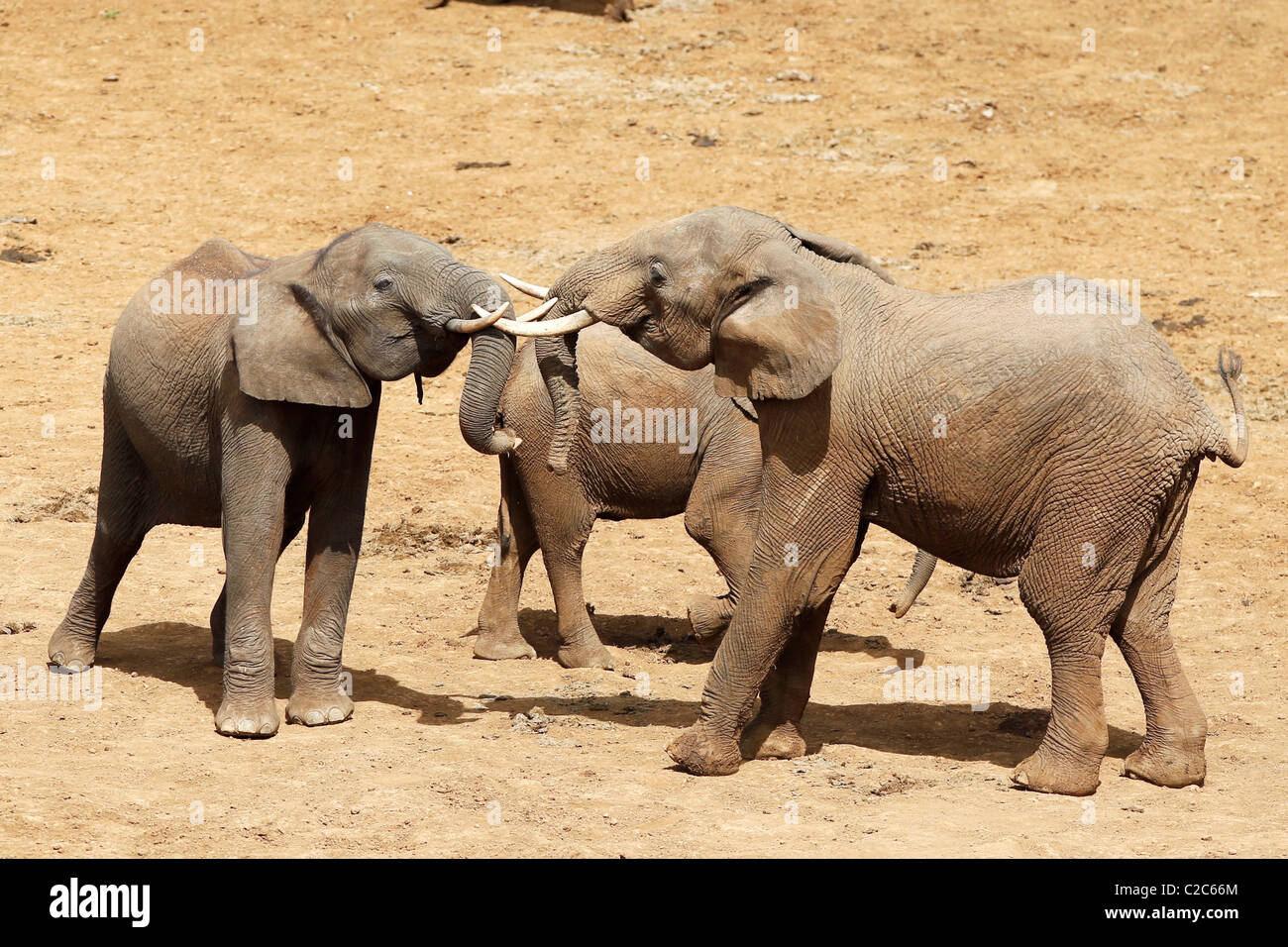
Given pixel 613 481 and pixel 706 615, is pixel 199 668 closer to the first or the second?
pixel 613 481

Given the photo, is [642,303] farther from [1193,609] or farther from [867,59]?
[867,59]

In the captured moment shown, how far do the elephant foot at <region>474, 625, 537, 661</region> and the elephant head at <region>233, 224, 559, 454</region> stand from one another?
7.92ft

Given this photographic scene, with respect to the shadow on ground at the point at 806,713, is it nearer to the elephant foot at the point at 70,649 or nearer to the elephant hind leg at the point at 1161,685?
the elephant foot at the point at 70,649

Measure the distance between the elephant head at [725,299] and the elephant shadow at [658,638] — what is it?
3.16m

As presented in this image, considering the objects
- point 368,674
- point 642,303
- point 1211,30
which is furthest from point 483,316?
point 1211,30

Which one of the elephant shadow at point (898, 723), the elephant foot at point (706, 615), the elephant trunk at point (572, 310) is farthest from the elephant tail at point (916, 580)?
the elephant trunk at point (572, 310)

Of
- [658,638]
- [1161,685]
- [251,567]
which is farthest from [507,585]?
[1161,685]

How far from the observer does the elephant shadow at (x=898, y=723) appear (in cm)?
890

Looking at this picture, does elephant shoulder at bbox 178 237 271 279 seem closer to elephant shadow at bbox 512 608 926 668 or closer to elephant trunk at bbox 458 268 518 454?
elephant trunk at bbox 458 268 518 454

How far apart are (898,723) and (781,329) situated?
2710 millimetres

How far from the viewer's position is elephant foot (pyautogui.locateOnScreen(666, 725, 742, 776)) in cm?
819

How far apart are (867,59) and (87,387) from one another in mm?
12282

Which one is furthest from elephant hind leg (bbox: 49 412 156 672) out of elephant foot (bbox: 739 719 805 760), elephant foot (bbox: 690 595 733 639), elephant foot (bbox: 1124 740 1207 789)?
elephant foot (bbox: 1124 740 1207 789)

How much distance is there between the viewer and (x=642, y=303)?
8047mm
